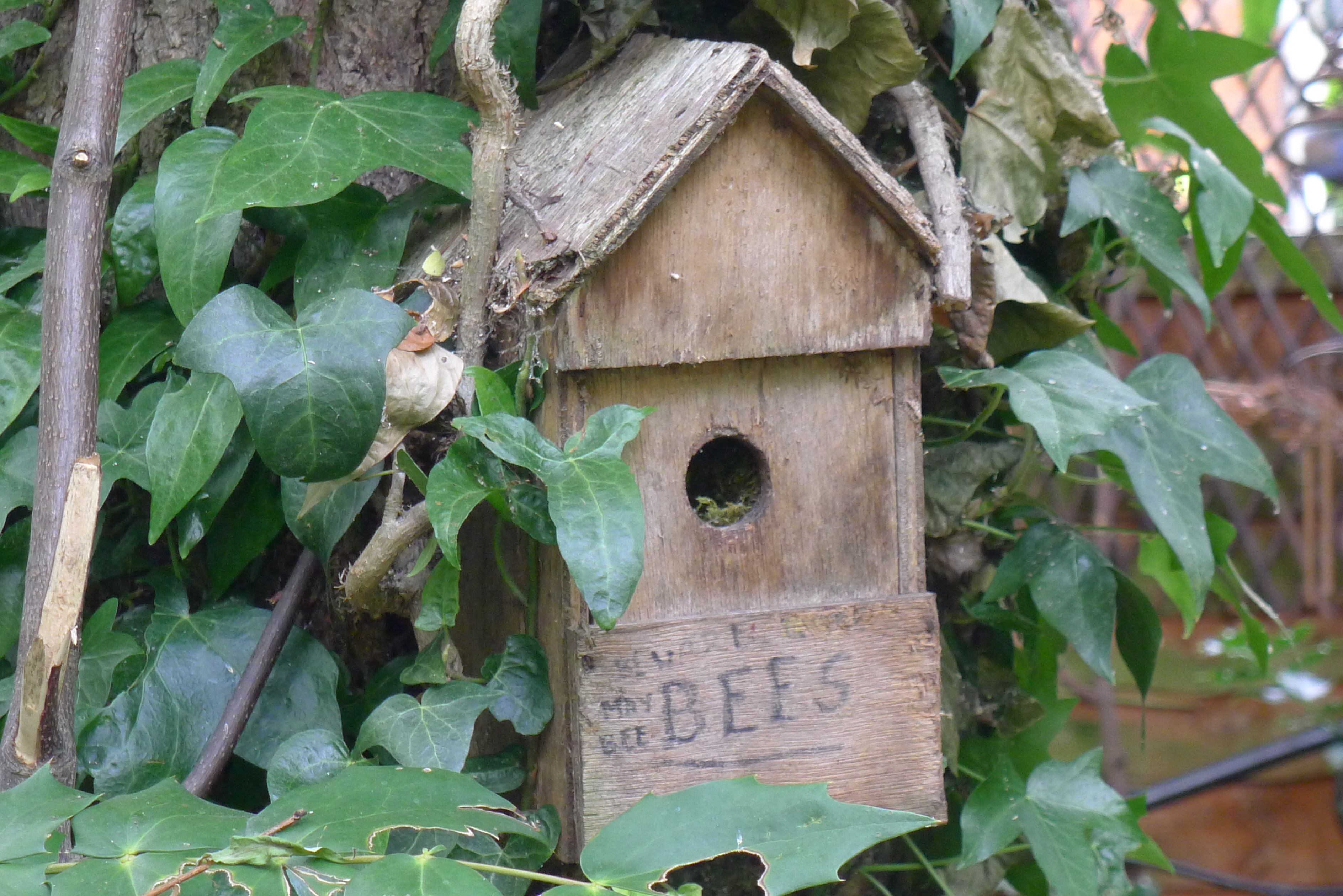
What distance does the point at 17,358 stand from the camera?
0.97m

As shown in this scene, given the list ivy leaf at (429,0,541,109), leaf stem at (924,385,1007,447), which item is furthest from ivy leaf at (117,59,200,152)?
leaf stem at (924,385,1007,447)

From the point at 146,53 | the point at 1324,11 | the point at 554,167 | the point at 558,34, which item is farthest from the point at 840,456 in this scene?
the point at 1324,11

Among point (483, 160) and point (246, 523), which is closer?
point (483, 160)

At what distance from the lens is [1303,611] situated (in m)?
2.67

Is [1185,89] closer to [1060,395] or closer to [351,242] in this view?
[1060,395]

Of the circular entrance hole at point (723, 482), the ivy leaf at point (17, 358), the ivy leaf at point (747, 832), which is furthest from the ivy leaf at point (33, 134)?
the ivy leaf at point (747, 832)

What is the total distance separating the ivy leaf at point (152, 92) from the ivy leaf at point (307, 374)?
0.27 meters

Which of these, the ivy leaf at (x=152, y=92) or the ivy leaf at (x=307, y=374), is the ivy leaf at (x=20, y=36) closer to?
the ivy leaf at (x=152, y=92)

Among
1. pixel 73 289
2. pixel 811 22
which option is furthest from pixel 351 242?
pixel 811 22

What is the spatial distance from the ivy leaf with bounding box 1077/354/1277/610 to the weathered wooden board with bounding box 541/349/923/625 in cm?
21

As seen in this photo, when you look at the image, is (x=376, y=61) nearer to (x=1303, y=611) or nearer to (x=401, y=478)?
(x=401, y=478)

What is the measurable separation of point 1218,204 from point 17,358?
3.74 ft

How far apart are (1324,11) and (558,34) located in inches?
79.7

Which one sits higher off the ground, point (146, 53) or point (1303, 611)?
point (146, 53)
